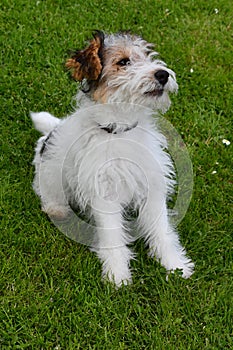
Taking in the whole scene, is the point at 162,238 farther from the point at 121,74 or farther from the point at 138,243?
the point at 121,74

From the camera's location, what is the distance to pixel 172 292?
3.63 metres

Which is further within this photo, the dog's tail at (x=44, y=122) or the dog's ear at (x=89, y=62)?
the dog's tail at (x=44, y=122)

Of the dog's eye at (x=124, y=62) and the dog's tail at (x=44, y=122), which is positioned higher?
the dog's eye at (x=124, y=62)

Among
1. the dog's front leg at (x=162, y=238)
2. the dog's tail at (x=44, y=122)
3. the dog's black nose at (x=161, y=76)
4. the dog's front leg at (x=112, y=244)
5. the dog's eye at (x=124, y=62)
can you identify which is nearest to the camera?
the dog's black nose at (x=161, y=76)

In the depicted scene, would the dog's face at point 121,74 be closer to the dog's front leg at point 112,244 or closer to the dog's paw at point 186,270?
the dog's front leg at point 112,244

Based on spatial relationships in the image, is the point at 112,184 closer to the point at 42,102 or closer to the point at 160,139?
the point at 160,139

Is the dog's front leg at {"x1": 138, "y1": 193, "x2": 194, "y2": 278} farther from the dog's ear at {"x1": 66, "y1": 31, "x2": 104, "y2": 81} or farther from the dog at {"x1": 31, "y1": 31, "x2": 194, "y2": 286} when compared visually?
the dog's ear at {"x1": 66, "y1": 31, "x2": 104, "y2": 81}

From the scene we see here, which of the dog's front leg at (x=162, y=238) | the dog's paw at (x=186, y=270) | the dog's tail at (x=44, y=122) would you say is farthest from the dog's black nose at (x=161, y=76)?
the dog's tail at (x=44, y=122)

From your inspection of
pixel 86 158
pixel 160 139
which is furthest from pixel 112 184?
pixel 160 139

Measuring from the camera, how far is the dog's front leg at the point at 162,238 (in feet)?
12.5

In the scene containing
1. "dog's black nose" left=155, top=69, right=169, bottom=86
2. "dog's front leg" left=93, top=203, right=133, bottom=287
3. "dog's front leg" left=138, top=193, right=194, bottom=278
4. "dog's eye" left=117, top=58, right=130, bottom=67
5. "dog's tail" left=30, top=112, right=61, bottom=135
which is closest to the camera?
"dog's black nose" left=155, top=69, right=169, bottom=86

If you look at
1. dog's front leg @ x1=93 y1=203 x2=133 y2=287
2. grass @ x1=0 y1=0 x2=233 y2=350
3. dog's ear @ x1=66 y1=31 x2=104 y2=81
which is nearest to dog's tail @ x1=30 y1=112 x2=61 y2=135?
grass @ x1=0 y1=0 x2=233 y2=350

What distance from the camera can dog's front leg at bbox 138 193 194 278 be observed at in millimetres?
3803

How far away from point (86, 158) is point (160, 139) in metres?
0.53
